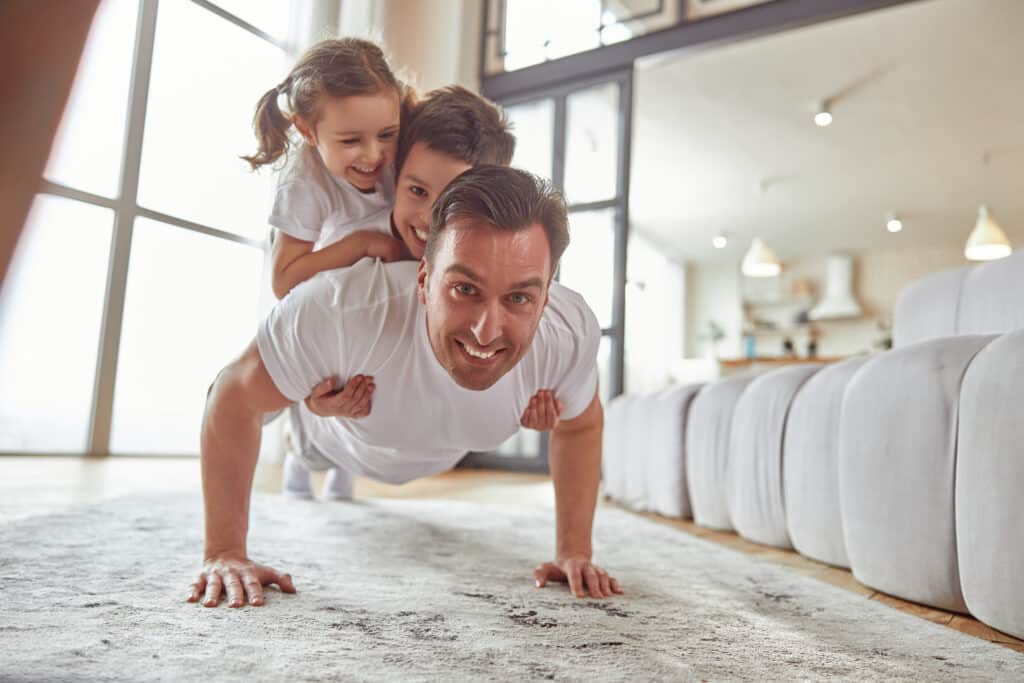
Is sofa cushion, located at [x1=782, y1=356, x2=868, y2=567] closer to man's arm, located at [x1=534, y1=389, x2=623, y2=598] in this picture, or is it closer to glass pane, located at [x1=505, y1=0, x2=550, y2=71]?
man's arm, located at [x1=534, y1=389, x2=623, y2=598]

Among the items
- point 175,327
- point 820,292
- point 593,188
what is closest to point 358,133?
point 593,188

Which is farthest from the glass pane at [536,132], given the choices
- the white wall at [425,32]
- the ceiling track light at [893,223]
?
the ceiling track light at [893,223]

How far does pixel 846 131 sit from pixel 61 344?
5.19 m

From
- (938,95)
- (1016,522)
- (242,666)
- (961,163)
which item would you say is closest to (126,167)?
(242,666)

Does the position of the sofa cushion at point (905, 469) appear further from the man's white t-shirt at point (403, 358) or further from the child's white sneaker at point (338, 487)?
the child's white sneaker at point (338, 487)

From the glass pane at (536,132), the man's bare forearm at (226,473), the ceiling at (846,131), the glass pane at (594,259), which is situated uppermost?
the ceiling at (846,131)

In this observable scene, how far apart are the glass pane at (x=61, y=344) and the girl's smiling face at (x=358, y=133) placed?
9.40ft

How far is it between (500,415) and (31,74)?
114 cm

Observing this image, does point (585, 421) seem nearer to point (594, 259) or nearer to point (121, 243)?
point (594, 259)

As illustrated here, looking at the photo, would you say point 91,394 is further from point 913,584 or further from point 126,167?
point 913,584

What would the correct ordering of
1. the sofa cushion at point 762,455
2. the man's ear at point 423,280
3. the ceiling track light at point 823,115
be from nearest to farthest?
the man's ear at point 423,280, the sofa cushion at point 762,455, the ceiling track light at point 823,115

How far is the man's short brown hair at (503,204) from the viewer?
103cm

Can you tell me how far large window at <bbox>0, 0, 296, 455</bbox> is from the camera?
3801 millimetres

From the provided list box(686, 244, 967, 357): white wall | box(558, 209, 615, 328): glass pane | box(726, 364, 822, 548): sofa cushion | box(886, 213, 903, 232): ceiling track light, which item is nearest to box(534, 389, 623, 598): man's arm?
box(726, 364, 822, 548): sofa cushion
